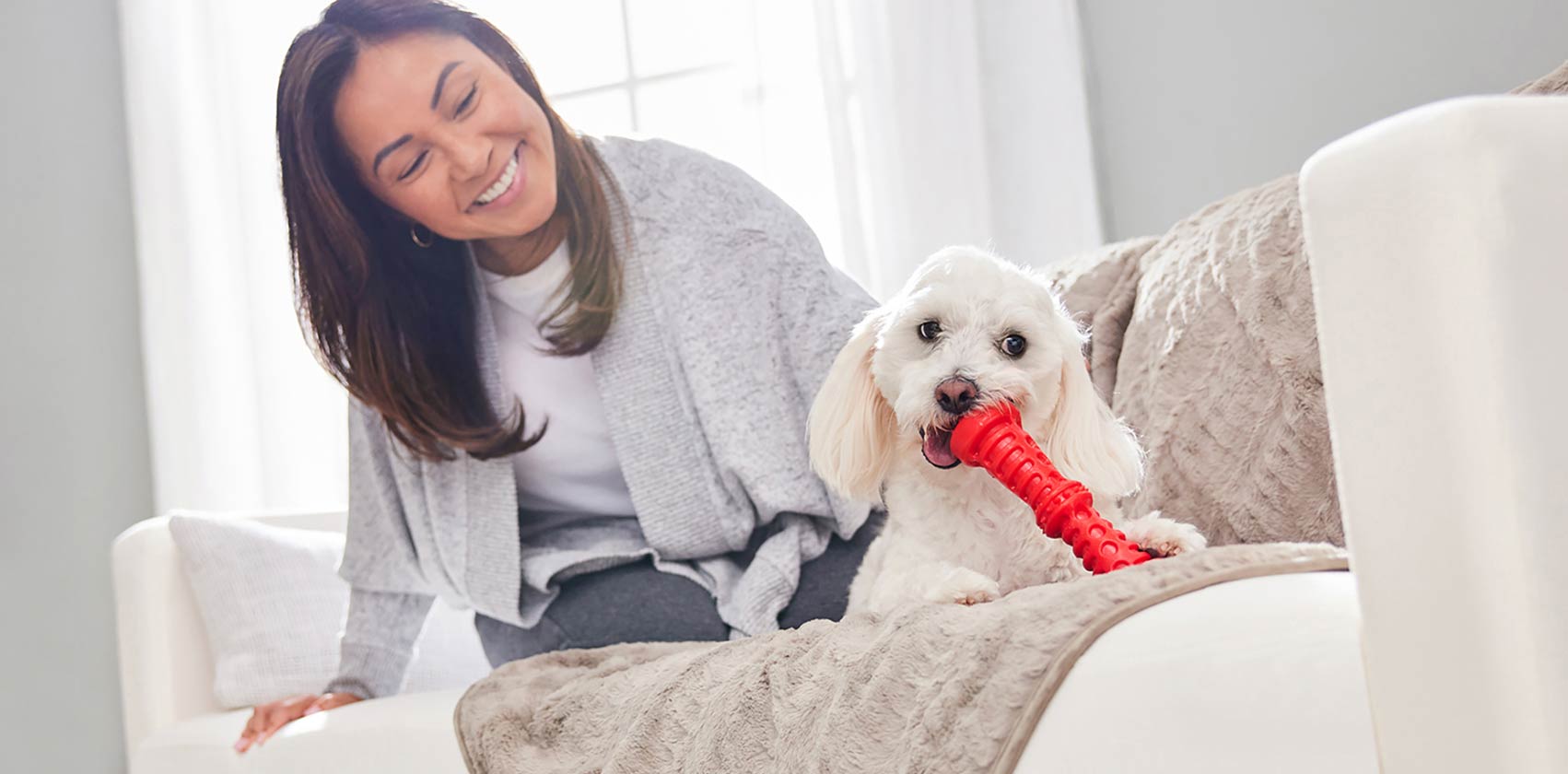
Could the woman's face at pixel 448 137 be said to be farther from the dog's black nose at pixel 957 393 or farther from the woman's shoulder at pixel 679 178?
the dog's black nose at pixel 957 393

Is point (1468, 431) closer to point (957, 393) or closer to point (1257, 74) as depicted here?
point (957, 393)

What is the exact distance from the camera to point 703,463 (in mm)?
1473

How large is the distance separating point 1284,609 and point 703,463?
0.95m

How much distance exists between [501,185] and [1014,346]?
0.79 metres

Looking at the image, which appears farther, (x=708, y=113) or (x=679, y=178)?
(x=708, y=113)

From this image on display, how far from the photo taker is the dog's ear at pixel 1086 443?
96 centimetres

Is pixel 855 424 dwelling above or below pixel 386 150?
below

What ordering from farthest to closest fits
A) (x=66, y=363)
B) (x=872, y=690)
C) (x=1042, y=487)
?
1. (x=66, y=363)
2. (x=1042, y=487)
3. (x=872, y=690)

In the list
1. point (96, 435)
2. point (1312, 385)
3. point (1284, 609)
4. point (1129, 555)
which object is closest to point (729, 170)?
point (1312, 385)

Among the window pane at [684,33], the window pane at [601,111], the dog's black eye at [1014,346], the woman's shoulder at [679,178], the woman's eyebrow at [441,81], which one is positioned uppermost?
the window pane at [684,33]

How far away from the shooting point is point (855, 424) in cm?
103

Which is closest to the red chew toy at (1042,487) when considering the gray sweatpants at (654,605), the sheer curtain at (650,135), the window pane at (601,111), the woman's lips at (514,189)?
the gray sweatpants at (654,605)

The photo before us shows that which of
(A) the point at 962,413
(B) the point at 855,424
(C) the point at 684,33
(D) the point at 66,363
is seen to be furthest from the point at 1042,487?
(D) the point at 66,363

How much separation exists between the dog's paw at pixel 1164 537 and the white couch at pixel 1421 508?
285mm
